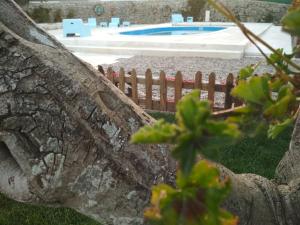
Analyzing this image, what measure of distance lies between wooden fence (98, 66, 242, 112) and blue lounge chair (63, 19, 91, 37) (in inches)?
380

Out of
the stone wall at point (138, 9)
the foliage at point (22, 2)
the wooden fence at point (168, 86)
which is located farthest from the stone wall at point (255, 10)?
the wooden fence at point (168, 86)

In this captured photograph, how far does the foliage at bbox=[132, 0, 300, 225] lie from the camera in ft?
1.43

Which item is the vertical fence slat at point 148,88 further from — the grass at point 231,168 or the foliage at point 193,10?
the foliage at point 193,10

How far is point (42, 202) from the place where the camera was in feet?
5.03

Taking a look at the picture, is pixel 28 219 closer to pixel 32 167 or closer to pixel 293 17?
pixel 32 167

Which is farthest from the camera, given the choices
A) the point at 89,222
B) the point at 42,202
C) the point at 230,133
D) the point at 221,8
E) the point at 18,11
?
the point at 89,222

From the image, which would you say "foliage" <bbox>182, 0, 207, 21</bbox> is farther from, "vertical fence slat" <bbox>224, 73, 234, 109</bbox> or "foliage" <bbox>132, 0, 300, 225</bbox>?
"foliage" <bbox>132, 0, 300, 225</bbox>

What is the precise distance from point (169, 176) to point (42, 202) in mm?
507

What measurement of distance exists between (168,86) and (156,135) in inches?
253

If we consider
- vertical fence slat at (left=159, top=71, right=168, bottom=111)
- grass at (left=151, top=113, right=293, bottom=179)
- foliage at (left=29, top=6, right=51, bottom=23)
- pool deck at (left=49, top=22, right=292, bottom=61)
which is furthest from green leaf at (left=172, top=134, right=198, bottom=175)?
foliage at (left=29, top=6, right=51, bottom=23)

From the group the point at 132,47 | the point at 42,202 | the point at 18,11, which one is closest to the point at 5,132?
the point at 42,202

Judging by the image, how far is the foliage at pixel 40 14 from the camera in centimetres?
2317

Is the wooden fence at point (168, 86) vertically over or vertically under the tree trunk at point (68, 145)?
under

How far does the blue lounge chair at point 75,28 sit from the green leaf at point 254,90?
16.3m
